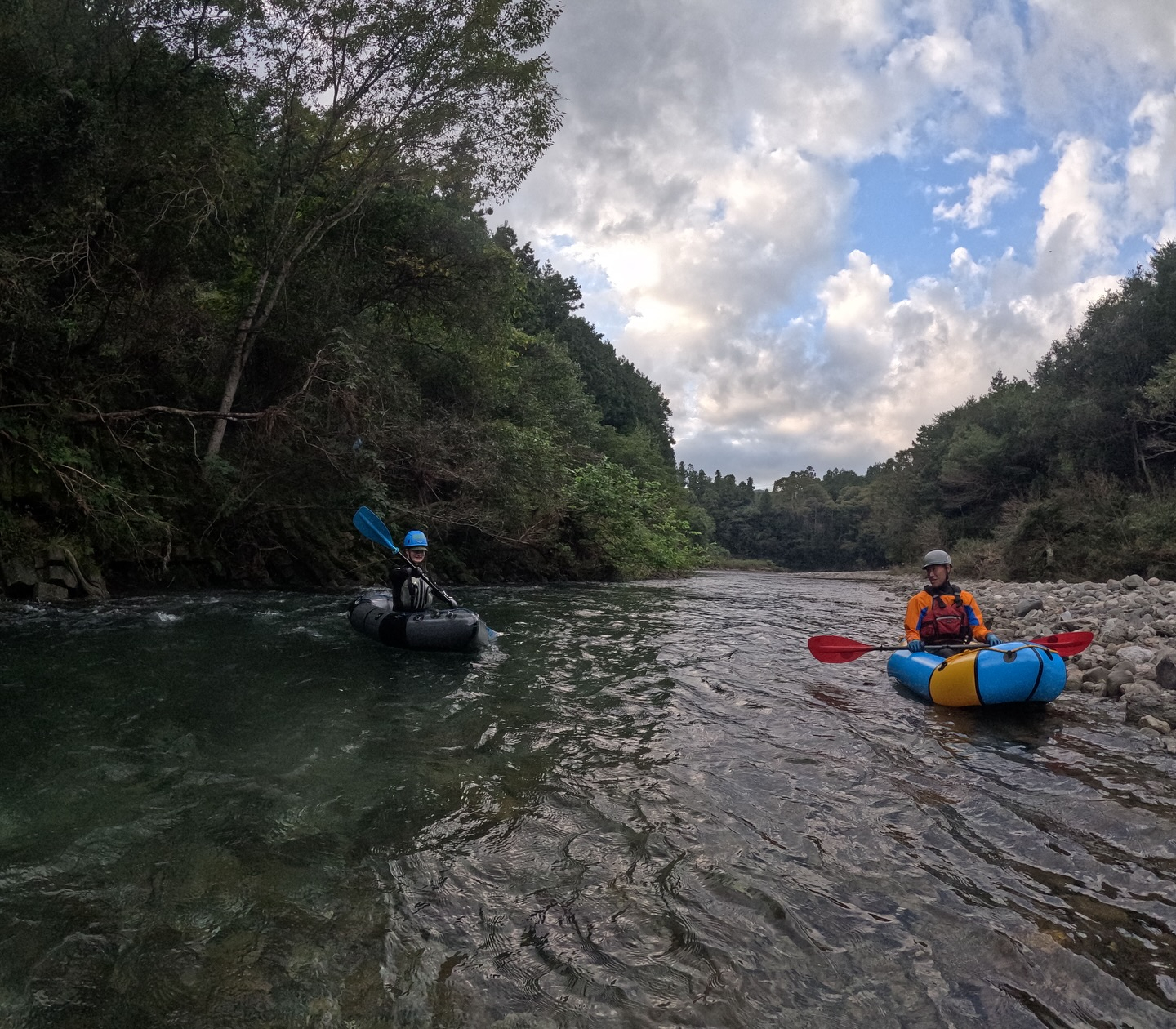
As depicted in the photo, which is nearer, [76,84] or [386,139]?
[76,84]

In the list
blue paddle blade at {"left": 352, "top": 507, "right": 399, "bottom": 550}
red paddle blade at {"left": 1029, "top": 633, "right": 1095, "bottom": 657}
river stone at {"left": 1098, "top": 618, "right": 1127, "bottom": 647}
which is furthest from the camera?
blue paddle blade at {"left": 352, "top": 507, "right": 399, "bottom": 550}

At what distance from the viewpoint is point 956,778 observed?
3967 millimetres

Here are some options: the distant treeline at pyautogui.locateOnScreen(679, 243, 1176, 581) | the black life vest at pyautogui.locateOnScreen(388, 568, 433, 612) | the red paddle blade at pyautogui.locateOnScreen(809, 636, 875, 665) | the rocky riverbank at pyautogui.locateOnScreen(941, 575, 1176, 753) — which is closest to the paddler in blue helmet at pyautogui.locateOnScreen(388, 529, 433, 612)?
the black life vest at pyautogui.locateOnScreen(388, 568, 433, 612)

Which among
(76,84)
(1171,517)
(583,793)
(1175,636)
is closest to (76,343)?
(76,84)

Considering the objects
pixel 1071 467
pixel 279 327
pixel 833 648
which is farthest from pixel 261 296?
pixel 1071 467

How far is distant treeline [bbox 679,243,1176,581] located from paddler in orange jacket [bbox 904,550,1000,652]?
47.6 feet

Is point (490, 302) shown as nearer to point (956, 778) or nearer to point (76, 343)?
point (76, 343)

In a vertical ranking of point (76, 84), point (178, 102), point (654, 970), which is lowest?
point (654, 970)

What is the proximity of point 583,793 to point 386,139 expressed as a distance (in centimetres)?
1253

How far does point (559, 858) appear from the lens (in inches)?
114

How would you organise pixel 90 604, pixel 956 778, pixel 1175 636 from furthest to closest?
pixel 90 604 → pixel 1175 636 → pixel 956 778

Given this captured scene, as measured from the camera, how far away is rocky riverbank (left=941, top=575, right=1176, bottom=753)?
525 centimetres

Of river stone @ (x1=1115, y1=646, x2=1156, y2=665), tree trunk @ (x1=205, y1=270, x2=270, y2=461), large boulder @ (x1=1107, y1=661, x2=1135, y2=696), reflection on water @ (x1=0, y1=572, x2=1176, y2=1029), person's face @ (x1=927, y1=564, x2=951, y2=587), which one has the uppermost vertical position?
tree trunk @ (x1=205, y1=270, x2=270, y2=461)

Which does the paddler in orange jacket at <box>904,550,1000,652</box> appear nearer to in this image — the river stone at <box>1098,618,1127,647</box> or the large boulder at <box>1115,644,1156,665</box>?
the large boulder at <box>1115,644,1156,665</box>
